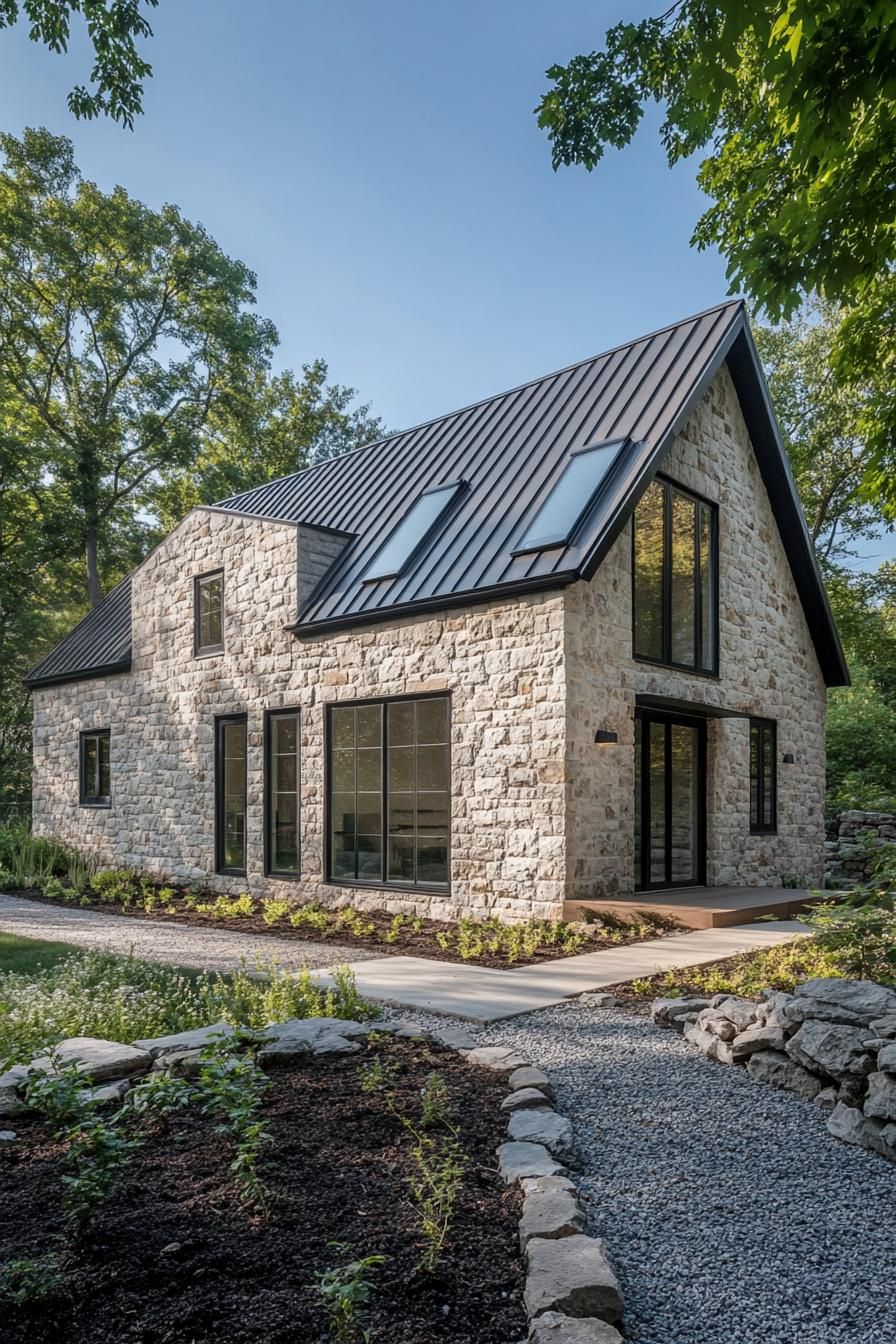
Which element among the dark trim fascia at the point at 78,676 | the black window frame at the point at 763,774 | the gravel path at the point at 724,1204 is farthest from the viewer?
the dark trim fascia at the point at 78,676

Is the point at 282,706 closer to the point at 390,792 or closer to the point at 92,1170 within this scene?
the point at 390,792

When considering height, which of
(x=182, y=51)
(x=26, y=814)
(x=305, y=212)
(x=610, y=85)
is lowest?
(x=26, y=814)

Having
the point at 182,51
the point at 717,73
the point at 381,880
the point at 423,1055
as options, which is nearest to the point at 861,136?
the point at 717,73

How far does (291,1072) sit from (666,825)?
6635mm

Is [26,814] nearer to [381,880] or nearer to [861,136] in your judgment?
[381,880]

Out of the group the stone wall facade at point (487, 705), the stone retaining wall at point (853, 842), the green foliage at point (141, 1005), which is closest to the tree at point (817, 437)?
the stone retaining wall at point (853, 842)

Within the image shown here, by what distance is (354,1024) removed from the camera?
462 cm

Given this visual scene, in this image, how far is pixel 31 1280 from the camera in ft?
7.10

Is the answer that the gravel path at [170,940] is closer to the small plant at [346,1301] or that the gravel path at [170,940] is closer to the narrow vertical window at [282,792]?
the narrow vertical window at [282,792]

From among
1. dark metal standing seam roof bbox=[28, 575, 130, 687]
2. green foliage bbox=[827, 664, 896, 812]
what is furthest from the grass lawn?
green foliage bbox=[827, 664, 896, 812]

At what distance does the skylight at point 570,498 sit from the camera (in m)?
8.60

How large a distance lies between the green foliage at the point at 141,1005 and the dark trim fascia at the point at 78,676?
881 centimetres

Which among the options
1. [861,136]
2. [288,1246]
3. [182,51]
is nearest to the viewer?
[288,1246]

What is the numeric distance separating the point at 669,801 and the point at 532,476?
3981mm
